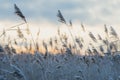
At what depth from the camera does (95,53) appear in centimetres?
770

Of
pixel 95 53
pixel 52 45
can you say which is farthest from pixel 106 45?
pixel 52 45

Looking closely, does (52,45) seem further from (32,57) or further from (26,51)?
(32,57)

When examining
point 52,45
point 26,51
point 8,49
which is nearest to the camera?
point 8,49

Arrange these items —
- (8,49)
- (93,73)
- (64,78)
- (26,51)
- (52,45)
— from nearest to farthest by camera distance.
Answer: (64,78), (93,73), (8,49), (26,51), (52,45)

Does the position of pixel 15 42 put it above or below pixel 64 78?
above

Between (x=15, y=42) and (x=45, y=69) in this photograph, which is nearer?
(x=45, y=69)

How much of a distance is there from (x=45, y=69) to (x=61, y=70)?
0.95ft

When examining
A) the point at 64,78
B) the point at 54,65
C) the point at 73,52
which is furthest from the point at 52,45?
the point at 64,78

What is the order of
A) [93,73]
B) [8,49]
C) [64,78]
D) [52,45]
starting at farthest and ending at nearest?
[52,45] < [8,49] < [93,73] < [64,78]

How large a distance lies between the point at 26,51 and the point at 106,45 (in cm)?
138

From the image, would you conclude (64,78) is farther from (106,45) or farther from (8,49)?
(106,45)

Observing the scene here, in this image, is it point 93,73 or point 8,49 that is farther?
point 8,49

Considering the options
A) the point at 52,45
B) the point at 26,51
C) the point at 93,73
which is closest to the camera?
the point at 93,73

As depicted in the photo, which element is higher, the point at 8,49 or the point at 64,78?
the point at 8,49
